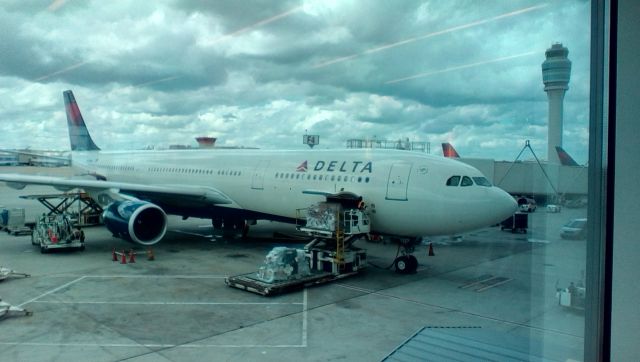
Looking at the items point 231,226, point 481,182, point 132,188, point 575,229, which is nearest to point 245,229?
point 231,226

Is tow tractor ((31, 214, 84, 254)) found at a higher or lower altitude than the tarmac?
higher

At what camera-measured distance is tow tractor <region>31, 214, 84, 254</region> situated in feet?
34.7

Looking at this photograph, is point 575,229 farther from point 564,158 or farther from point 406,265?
point 406,265

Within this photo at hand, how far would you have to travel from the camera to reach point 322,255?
8.93 meters

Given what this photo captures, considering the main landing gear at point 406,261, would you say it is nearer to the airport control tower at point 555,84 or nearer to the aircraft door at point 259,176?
the aircraft door at point 259,176

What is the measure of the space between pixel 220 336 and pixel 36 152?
2.74 m

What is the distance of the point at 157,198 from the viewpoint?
12.6 meters

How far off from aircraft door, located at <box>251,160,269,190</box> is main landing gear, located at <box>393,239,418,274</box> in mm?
3571

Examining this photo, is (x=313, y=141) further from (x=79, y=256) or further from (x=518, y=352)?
(x=79, y=256)

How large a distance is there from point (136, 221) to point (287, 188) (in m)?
3.31

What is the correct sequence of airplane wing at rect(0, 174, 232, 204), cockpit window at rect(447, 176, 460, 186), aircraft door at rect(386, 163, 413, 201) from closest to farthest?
cockpit window at rect(447, 176, 460, 186) → aircraft door at rect(386, 163, 413, 201) → airplane wing at rect(0, 174, 232, 204)

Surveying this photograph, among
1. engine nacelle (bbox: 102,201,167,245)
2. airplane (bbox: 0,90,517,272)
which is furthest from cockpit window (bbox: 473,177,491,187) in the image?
engine nacelle (bbox: 102,201,167,245)

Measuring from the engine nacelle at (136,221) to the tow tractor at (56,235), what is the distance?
104cm

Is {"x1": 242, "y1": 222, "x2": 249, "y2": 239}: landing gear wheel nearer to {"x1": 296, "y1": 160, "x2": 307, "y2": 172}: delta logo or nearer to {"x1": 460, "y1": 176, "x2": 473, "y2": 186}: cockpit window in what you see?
{"x1": 296, "y1": 160, "x2": 307, "y2": 172}: delta logo
